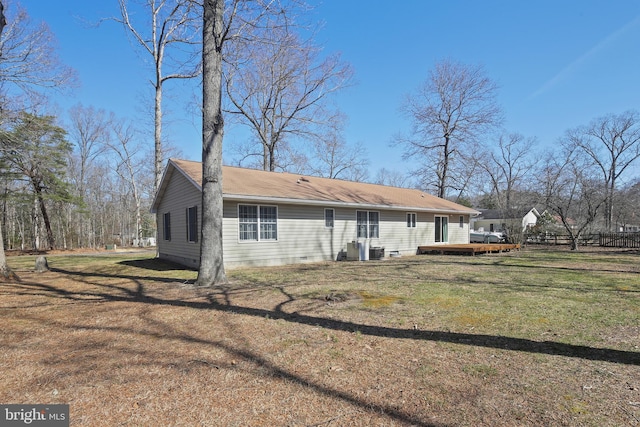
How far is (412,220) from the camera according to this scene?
17766mm

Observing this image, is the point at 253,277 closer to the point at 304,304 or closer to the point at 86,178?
the point at 304,304

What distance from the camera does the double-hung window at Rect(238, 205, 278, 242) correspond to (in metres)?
11.5

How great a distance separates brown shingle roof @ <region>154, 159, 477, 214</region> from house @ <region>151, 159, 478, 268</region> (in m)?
0.03

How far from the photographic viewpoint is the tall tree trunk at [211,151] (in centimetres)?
791

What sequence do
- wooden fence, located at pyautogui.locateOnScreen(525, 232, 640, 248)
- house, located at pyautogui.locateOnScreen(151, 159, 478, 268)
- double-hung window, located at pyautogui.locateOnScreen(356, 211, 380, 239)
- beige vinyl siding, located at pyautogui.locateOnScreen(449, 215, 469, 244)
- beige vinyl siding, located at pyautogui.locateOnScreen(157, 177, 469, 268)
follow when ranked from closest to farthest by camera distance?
1. beige vinyl siding, located at pyautogui.locateOnScreen(157, 177, 469, 268)
2. house, located at pyautogui.locateOnScreen(151, 159, 478, 268)
3. double-hung window, located at pyautogui.locateOnScreen(356, 211, 380, 239)
4. beige vinyl siding, located at pyautogui.locateOnScreen(449, 215, 469, 244)
5. wooden fence, located at pyautogui.locateOnScreen(525, 232, 640, 248)

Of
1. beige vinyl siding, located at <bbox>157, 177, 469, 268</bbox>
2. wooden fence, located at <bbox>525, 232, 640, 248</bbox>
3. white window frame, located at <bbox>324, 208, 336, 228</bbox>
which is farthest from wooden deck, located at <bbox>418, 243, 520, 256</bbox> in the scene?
wooden fence, located at <bbox>525, 232, 640, 248</bbox>

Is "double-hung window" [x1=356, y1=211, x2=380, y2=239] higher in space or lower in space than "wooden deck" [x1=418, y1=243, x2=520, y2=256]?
higher

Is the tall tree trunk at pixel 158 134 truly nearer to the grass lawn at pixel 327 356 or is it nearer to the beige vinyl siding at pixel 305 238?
the beige vinyl siding at pixel 305 238

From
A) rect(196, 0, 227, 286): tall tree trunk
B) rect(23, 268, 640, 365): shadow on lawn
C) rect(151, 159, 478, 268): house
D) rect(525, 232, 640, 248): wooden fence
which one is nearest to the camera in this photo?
rect(23, 268, 640, 365): shadow on lawn

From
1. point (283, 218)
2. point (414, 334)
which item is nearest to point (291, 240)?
point (283, 218)

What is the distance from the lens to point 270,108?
23.5m

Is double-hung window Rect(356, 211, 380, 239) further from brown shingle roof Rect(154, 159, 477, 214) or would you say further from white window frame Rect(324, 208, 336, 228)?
white window frame Rect(324, 208, 336, 228)

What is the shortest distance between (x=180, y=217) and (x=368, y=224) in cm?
804
